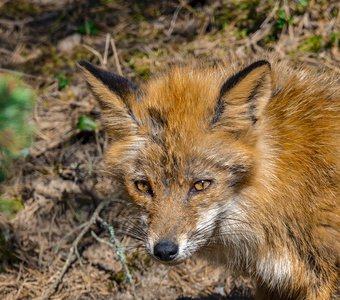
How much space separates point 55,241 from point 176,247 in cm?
342

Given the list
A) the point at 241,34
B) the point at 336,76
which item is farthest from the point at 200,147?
the point at 241,34

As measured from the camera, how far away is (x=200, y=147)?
4891mm

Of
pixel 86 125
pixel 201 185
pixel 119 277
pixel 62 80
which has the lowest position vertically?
pixel 119 277

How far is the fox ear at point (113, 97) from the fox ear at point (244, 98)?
764 mm

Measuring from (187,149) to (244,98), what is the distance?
609mm

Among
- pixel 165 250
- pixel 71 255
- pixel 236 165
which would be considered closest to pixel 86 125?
pixel 71 255

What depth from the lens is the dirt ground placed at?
7332mm

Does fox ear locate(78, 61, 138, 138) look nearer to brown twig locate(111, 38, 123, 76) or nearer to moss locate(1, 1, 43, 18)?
brown twig locate(111, 38, 123, 76)

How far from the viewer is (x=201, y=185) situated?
4867 millimetres

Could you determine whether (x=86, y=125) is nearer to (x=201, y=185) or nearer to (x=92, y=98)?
(x=92, y=98)

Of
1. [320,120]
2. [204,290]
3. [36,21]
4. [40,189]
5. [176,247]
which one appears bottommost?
[204,290]

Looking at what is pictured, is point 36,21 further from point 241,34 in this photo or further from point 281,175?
point 281,175

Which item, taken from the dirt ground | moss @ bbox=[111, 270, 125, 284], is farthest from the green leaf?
moss @ bbox=[111, 270, 125, 284]

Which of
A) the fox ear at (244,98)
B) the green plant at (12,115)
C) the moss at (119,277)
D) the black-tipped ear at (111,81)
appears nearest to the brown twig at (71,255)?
the moss at (119,277)
